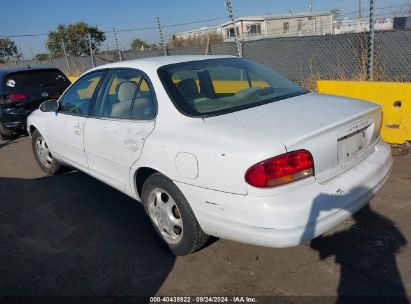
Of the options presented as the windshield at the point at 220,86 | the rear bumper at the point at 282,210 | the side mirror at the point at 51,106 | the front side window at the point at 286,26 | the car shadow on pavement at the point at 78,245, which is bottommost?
the car shadow on pavement at the point at 78,245

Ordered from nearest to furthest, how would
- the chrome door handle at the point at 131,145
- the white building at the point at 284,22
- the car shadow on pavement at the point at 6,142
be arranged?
the chrome door handle at the point at 131,145 < the car shadow on pavement at the point at 6,142 < the white building at the point at 284,22

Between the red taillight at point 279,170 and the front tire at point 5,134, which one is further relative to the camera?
the front tire at point 5,134

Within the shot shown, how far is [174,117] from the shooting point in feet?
9.89

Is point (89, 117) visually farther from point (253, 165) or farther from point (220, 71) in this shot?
point (253, 165)

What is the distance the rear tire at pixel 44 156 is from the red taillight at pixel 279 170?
3.82m

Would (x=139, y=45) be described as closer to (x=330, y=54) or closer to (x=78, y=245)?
(x=330, y=54)

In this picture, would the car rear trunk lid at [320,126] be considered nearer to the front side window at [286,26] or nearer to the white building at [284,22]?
the white building at [284,22]

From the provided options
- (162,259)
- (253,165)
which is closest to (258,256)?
(162,259)

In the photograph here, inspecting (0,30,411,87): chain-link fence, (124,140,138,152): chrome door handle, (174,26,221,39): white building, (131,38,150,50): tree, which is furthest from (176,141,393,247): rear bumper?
(131,38,150,50): tree

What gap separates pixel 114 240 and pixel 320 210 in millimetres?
2008

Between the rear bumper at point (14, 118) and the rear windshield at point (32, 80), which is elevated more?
the rear windshield at point (32, 80)

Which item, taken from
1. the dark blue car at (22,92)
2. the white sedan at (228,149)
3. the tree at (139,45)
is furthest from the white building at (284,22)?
the white sedan at (228,149)

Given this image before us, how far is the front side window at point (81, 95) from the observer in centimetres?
418

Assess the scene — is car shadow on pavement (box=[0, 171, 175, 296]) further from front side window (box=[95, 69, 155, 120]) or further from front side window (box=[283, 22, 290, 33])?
front side window (box=[283, 22, 290, 33])
